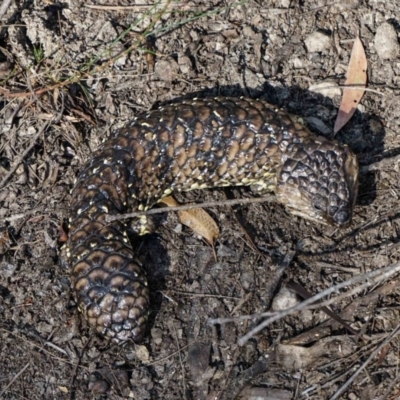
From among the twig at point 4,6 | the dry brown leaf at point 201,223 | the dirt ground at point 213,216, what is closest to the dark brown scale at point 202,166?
the dry brown leaf at point 201,223

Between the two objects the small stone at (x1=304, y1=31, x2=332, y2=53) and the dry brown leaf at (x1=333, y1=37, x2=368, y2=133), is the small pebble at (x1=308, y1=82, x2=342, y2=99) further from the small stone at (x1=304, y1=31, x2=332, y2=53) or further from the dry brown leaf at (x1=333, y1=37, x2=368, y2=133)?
the small stone at (x1=304, y1=31, x2=332, y2=53)

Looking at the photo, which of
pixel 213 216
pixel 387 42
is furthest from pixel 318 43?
pixel 213 216

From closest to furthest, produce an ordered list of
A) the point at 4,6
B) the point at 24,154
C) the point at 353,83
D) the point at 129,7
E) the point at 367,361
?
the point at 367,361
the point at 4,6
the point at 24,154
the point at 353,83
the point at 129,7

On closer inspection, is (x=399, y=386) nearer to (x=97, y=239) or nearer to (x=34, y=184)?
(x=97, y=239)

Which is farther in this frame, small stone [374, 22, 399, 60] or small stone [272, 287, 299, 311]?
small stone [374, 22, 399, 60]

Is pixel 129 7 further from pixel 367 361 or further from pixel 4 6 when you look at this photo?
pixel 367 361

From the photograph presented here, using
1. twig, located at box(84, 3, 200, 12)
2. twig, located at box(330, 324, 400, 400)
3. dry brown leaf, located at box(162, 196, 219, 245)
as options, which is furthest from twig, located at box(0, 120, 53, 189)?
twig, located at box(330, 324, 400, 400)

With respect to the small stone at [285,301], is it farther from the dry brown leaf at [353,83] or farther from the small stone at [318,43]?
the small stone at [318,43]
